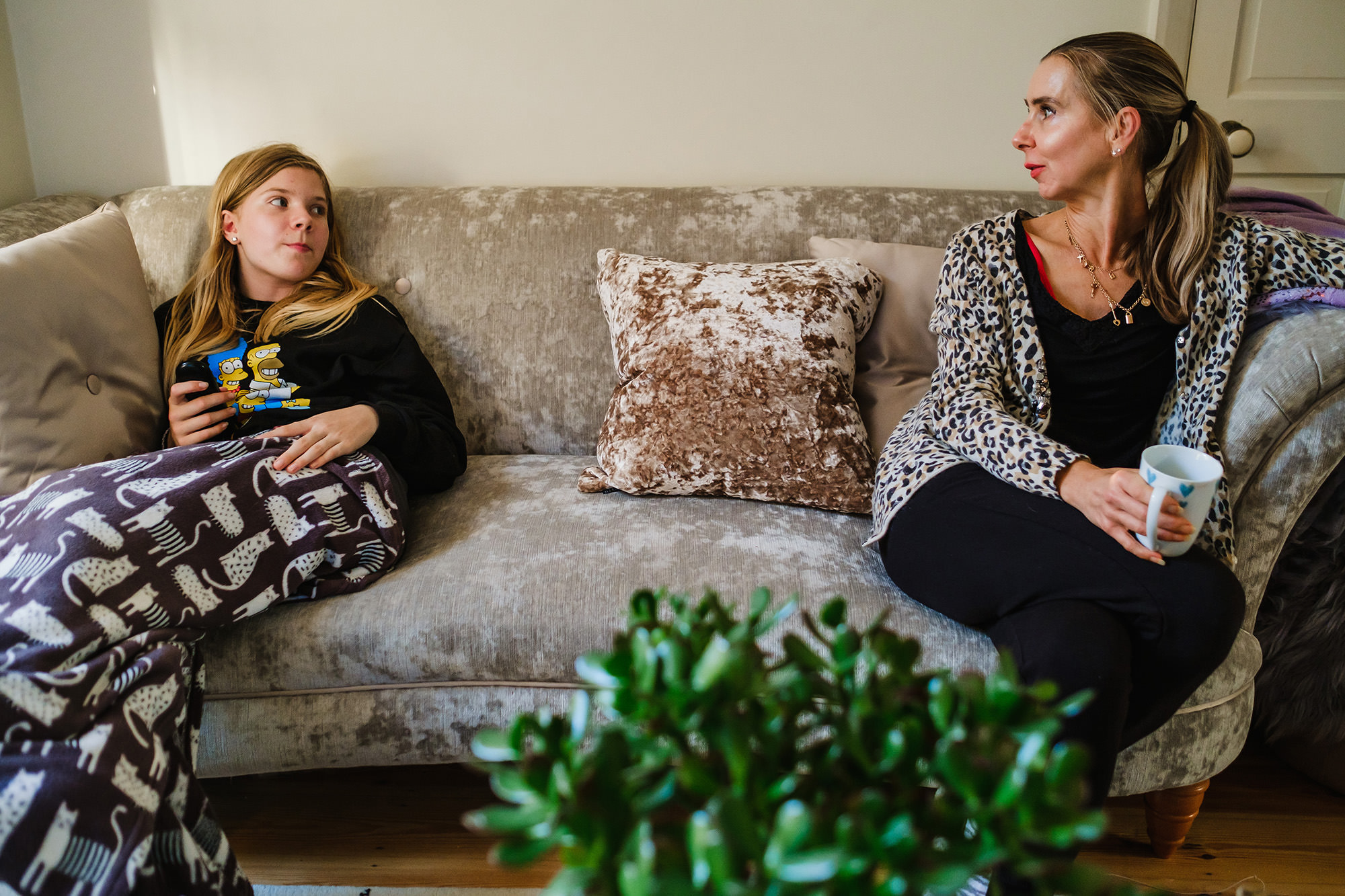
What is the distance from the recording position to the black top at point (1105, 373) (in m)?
1.28

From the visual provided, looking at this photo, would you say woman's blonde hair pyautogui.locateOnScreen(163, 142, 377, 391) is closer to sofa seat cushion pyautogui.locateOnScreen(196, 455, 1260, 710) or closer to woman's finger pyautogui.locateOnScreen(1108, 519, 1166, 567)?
sofa seat cushion pyautogui.locateOnScreen(196, 455, 1260, 710)

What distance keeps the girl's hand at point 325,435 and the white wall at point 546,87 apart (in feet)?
2.60

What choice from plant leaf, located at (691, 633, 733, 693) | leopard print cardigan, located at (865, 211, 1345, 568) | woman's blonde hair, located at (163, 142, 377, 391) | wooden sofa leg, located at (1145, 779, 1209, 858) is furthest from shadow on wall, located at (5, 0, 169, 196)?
wooden sofa leg, located at (1145, 779, 1209, 858)

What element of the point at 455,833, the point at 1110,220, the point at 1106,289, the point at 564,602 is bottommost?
the point at 455,833

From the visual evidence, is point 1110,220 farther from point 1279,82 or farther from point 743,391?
point 1279,82

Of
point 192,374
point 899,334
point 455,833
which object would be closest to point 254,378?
point 192,374

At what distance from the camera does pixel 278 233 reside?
152cm

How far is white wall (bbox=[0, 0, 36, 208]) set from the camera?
71.2 inches

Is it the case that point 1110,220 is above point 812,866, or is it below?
above

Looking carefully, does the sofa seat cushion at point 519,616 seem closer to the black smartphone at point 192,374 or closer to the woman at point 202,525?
the woman at point 202,525

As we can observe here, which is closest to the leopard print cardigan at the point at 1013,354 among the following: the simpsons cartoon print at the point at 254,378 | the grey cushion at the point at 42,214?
the simpsons cartoon print at the point at 254,378

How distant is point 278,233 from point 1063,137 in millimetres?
1353

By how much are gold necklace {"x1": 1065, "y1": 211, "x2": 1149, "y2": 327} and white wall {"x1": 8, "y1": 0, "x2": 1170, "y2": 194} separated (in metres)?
0.60

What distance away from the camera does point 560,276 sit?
1653 mm
